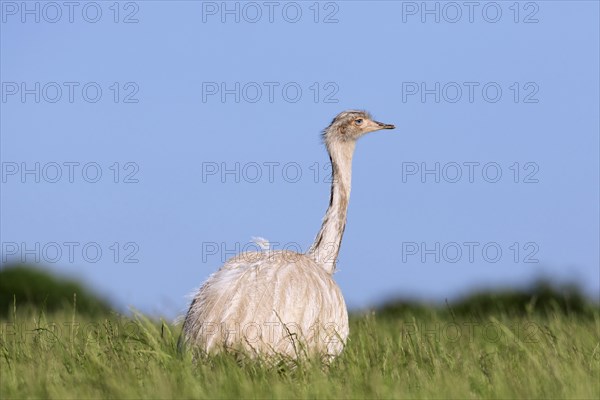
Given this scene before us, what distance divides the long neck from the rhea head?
80mm

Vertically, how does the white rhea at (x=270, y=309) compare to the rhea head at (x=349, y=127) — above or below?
below

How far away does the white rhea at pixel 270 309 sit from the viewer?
7.23 meters

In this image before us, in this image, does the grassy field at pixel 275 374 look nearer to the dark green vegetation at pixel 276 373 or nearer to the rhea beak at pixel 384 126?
the dark green vegetation at pixel 276 373

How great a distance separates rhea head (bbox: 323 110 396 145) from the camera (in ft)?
32.3

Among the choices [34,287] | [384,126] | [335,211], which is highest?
[384,126]

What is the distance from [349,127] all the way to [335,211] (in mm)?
1175

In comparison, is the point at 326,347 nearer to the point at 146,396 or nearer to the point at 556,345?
the point at 146,396

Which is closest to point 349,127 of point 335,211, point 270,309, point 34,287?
point 335,211

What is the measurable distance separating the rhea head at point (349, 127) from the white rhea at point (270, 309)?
1.62 m

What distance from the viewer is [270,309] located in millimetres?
7379

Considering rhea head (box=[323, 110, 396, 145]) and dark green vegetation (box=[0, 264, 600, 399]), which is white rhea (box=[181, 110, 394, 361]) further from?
rhea head (box=[323, 110, 396, 145])

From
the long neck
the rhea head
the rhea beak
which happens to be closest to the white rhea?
the long neck

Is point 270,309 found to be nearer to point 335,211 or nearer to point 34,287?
point 335,211

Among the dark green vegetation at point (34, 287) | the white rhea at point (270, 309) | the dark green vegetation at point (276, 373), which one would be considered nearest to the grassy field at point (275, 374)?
the dark green vegetation at point (276, 373)
